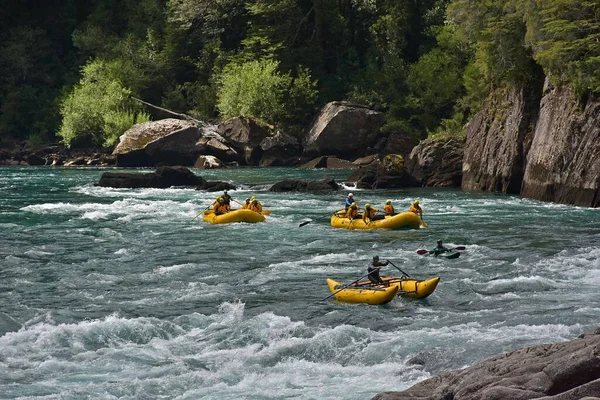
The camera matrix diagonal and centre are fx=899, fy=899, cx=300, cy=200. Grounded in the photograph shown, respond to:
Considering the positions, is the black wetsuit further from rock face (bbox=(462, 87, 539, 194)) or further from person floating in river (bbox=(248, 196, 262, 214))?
rock face (bbox=(462, 87, 539, 194))

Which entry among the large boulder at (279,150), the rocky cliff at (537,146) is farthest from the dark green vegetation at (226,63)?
the rocky cliff at (537,146)

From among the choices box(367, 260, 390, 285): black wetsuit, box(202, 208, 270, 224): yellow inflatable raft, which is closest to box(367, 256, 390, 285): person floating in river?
box(367, 260, 390, 285): black wetsuit

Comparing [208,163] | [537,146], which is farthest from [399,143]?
[537,146]

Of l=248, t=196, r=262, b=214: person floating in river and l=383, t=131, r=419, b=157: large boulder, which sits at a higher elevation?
l=383, t=131, r=419, b=157: large boulder

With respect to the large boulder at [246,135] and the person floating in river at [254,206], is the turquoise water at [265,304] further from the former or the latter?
the large boulder at [246,135]

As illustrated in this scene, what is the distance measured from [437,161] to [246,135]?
53.5ft

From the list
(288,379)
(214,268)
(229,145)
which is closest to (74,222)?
(214,268)

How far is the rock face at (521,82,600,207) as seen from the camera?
29641mm

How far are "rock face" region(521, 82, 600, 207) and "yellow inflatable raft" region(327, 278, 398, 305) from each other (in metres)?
14.8

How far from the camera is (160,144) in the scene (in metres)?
54.2

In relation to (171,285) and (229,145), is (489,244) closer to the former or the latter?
(171,285)

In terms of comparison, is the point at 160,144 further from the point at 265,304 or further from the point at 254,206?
the point at 265,304

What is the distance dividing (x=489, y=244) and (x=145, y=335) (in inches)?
436

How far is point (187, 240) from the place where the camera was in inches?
977
